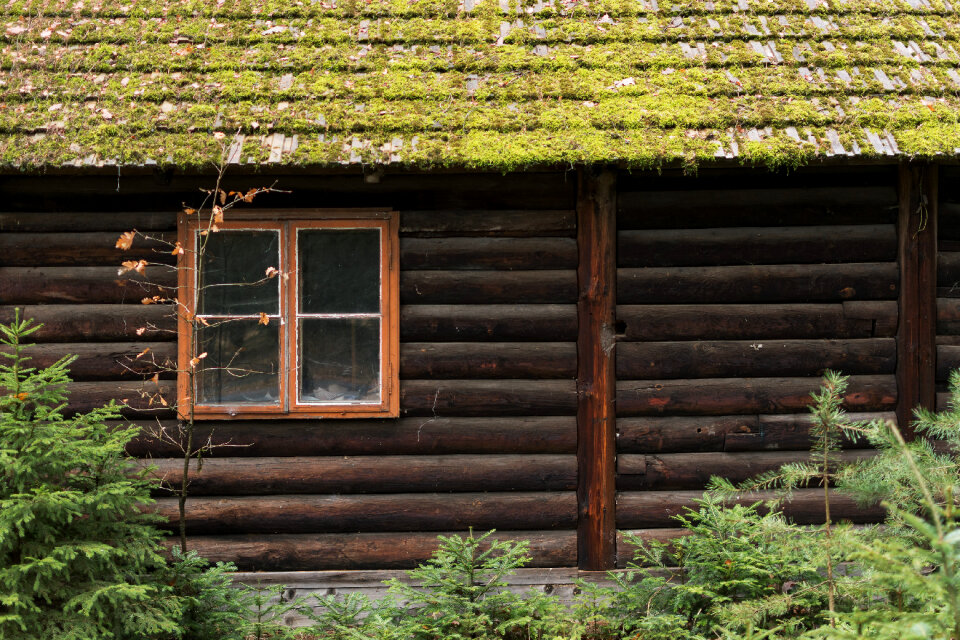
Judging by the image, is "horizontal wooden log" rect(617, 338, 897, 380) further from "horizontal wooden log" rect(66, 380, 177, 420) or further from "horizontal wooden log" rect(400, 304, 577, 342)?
"horizontal wooden log" rect(66, 380, 177, 420)

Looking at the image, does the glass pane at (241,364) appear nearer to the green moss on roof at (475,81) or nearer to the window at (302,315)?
the window at (302,315)

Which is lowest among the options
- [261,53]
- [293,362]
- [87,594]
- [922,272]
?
[87,594]

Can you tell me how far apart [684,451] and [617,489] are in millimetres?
539

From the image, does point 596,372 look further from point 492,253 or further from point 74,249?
point 74,249

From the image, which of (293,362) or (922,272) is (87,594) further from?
(922,272)

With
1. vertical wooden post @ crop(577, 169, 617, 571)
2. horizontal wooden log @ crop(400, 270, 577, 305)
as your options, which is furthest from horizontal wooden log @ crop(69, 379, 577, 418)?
horizontal wooden log @ crop(400, 270, 577, 305)

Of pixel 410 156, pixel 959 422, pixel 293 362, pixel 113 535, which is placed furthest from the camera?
pixel 293 362

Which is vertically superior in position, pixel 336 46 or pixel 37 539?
pixel 336 46

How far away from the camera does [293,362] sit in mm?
5332

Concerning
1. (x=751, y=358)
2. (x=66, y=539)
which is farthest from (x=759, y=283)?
(x=66, y=539)

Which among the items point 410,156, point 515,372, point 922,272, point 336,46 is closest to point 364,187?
point 410,156

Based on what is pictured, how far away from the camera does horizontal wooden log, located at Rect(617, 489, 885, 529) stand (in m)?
5.45

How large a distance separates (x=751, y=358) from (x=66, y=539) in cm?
432

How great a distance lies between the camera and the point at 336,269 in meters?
5.43
